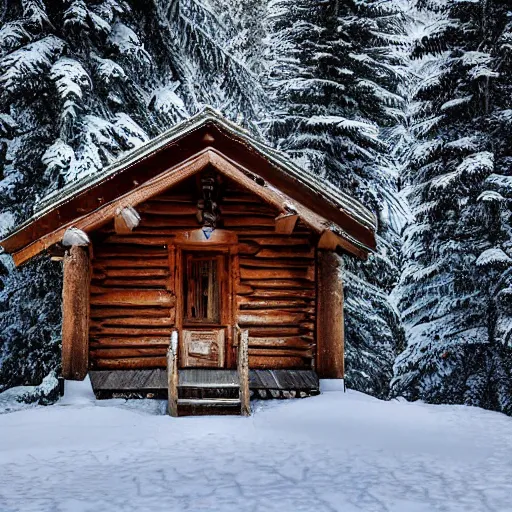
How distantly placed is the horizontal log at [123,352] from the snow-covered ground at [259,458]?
91cm

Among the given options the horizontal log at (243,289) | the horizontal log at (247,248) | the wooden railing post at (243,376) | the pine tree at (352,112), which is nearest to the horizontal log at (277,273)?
the horizontal log at (243,289)

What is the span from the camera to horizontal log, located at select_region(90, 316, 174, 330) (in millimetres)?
11609

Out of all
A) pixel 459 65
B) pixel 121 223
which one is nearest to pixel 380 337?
pixel 459 65

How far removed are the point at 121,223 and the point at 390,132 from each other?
17298 mm

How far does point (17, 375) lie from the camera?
17.2m

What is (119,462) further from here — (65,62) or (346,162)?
(346,162)

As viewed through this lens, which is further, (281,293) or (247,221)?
(281,293)

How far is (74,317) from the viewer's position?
36.0ft

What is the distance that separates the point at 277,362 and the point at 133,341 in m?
2.44

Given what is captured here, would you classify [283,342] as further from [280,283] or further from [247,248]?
[247,248]

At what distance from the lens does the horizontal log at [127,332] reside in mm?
11542

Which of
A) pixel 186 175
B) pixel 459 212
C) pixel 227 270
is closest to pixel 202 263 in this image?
pixel 227 270

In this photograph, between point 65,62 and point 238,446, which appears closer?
point 238,446

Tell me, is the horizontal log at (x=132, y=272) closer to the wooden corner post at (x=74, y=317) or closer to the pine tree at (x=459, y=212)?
the wooden corner post at (x=74, y=317)
